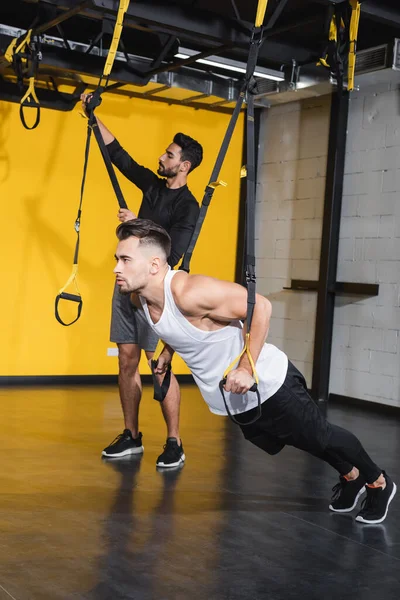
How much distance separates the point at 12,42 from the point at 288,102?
9.63 ft

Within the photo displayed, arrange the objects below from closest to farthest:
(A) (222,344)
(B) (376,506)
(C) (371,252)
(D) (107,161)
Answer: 1. (A) (222,344)
2. (B) (376,506)
3. (D) (107,161)
4. (C) (371,252)

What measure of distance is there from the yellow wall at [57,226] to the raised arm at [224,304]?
4.32 metres

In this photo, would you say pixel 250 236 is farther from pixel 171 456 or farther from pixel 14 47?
pixel 14 47

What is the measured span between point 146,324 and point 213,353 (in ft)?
4.29

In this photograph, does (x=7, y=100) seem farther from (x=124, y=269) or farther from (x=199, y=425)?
(x=124, y=269)

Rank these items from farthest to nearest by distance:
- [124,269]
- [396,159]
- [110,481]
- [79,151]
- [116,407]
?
[79,151]
[396,159]
[116,407]
[110,481]
[124,269]

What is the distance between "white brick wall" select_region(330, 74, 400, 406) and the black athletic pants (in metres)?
3.51

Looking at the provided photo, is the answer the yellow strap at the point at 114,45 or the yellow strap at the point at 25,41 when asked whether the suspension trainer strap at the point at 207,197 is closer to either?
the yellow strap at the point at 114,45

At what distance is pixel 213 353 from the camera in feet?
9.68

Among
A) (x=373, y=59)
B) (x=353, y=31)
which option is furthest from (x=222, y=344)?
(x=373, y=59)

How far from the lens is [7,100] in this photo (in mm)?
6676

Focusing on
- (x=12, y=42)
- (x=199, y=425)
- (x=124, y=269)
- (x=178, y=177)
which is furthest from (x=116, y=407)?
(x=124, y=269)

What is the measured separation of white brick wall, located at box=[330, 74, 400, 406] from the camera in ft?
21.8

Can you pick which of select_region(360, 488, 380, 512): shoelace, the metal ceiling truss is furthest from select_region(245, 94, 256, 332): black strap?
the metal ceiling truss
